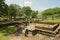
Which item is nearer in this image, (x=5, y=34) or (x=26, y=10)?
(x=5, y=34)

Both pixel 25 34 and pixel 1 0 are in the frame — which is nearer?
pixel 25 34

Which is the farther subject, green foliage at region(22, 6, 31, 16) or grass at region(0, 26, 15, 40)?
green foliage at region(22, 6, 31, 16)

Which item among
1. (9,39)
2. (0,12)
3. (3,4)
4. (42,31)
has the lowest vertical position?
(9,39)

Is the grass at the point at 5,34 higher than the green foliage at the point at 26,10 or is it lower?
lower

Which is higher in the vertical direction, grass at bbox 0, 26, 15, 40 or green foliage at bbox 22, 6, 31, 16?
green foliage at bbox 22, 6, 31, 16

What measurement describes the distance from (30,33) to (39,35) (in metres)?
1.17

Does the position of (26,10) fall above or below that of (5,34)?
above

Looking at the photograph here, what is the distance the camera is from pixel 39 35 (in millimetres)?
10102

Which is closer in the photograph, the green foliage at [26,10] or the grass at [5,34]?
the grass at [5,34]

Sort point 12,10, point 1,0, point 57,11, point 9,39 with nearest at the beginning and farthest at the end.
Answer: point 9,39 < point 1,0 < point 12,10 < point 57,11

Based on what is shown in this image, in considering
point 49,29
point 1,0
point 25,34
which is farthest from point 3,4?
point 49,29

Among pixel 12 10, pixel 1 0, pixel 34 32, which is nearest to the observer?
pixel 34 32

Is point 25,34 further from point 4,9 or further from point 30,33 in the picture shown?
point 4,9

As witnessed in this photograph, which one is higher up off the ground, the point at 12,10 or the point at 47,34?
the point at 12,10
